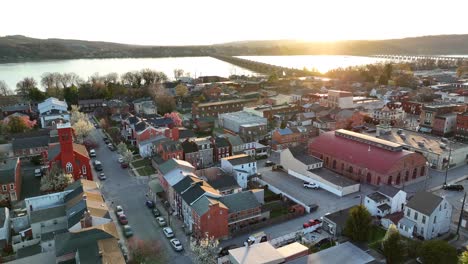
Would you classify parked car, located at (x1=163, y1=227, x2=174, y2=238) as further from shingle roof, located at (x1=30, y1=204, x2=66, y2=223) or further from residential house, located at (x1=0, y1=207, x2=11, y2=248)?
residential house, located at (x1=0, y1=207, x2=11, y2=248)

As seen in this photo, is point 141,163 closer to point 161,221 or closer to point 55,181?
point 55,181

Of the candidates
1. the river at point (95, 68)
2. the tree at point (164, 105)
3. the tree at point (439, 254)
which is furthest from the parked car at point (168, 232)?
the river at point (95, 68)

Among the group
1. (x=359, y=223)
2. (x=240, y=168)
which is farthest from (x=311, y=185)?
(x=359, y=223)

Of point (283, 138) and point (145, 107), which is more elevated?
point (145, 107)

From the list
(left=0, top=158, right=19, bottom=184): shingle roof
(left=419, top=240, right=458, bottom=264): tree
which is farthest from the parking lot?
(left=0, top=158, right=19, bottom=184): shingle roof

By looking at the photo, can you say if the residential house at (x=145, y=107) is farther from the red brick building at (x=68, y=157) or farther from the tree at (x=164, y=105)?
the red brick building at (x=68, y=157)

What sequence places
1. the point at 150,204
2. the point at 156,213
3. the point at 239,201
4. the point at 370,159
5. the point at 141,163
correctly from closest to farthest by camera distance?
the point at 239,201, the point at 156,213, the point at 150,204, the point at 370,159, the point at 141,163

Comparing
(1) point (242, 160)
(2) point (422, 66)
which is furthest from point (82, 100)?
(2) point (422, 66)
